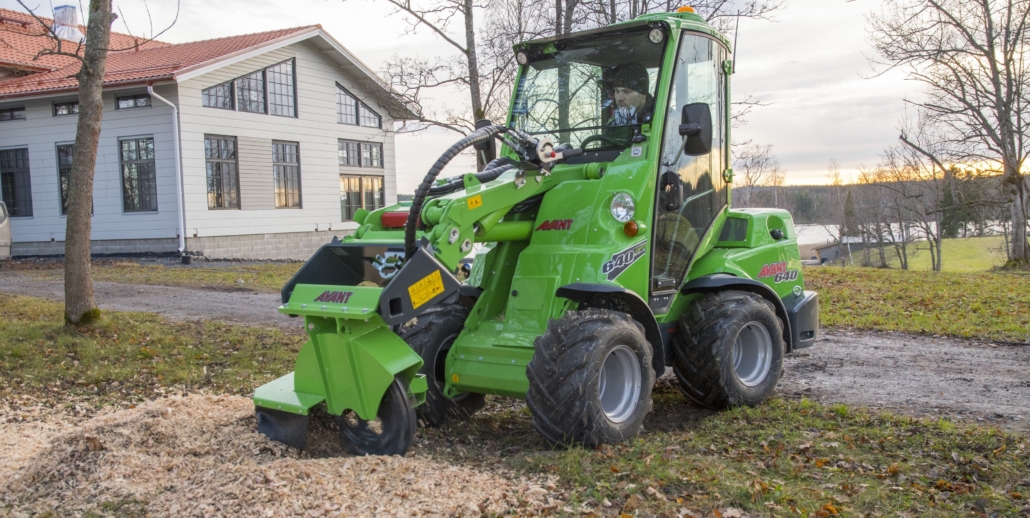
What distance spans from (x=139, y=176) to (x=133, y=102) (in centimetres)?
193

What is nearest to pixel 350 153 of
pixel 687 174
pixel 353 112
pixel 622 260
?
pixel 353 112

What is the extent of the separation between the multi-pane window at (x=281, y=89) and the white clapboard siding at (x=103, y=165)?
3474 millimetres

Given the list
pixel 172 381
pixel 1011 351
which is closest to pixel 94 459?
pixel 172 381

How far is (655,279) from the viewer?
19.5 feet

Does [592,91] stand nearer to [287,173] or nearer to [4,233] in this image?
[287,173]

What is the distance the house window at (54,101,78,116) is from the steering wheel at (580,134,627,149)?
20.1 metres

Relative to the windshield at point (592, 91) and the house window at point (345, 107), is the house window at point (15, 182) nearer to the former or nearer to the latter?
the house window at point (345, 107)

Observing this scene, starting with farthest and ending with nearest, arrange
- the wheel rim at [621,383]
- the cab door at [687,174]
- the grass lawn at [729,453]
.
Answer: the cab door at [687,174] < the wheel rim at [621,383] < the grass lawn at [729,453]

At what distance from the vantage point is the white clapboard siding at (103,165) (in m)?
20.6

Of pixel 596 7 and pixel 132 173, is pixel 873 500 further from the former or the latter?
pixel 132 173

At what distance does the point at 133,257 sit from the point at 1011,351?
A: 19664mm

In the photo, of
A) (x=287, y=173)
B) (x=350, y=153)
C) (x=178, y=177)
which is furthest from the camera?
(x=350, y=153)

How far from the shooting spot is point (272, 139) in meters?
23.4

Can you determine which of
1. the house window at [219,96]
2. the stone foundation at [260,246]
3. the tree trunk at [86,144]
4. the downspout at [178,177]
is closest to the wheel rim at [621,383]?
the tree trunk at [86,144]
